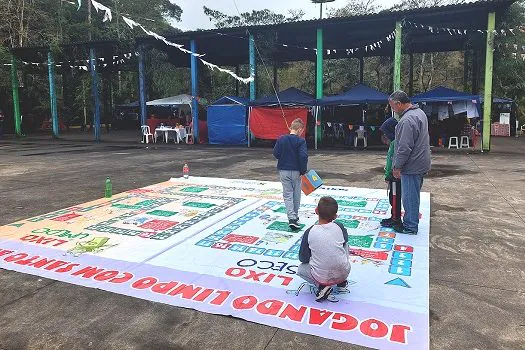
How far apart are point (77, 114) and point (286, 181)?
Result: 2918 centimetres

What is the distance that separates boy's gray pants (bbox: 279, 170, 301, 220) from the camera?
17.5ft

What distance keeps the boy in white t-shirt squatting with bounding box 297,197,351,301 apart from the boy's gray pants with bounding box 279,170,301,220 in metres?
1.99

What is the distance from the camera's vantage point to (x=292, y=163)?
5.25 meters

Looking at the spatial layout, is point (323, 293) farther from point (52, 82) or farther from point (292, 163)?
point (52, 82)

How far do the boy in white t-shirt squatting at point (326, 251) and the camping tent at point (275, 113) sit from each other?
1383cm

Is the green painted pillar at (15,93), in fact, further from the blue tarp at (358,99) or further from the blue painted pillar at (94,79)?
the blue tarp at (358,99)

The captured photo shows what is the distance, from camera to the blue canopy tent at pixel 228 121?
60.7ft

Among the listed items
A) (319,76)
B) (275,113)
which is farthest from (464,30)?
(275,113)

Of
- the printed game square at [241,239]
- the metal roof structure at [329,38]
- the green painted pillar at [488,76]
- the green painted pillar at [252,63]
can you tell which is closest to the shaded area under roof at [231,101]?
the green painted pillar at [252,63]

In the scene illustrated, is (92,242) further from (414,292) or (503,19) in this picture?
(503,19)

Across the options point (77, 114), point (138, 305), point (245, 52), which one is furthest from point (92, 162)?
point (77, 114)

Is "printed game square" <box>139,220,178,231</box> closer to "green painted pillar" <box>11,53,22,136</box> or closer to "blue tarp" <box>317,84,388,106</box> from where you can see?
"blue tarp" <box>317,84,388,106</box>

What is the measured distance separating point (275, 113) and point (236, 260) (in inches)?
537

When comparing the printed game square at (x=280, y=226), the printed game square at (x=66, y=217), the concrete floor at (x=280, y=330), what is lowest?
the concrete floor at (x=280, y=330)
